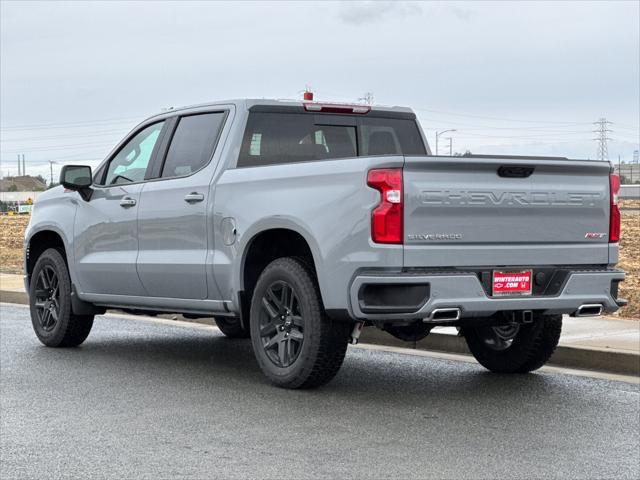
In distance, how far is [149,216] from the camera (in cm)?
942

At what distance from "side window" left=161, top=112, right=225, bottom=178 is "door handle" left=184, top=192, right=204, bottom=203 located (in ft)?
0.85

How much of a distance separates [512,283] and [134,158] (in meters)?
3.89

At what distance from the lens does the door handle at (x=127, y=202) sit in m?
9.63

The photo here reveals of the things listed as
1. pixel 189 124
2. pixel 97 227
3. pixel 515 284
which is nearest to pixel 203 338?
pixel 97 227

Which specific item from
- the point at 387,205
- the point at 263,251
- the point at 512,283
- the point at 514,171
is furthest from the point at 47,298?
the point at 514,171

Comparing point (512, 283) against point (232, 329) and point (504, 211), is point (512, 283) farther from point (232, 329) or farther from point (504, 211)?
point (232, 329)

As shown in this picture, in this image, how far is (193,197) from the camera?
891cm

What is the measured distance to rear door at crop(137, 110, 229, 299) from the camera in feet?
29.1

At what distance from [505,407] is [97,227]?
4.20m

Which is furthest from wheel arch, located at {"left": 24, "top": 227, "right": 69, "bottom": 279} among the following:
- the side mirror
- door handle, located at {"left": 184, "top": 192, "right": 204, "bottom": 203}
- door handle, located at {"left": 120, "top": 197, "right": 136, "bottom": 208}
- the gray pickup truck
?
door handle, located at {"left": 184, "top": 192, "right": 204, "bottom": 203}

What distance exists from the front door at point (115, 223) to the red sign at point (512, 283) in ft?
10.9

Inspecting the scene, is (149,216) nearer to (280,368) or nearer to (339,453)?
(280,368)

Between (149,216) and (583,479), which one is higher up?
(149,216)

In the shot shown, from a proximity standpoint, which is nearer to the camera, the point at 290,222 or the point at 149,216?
the point at 290,222
